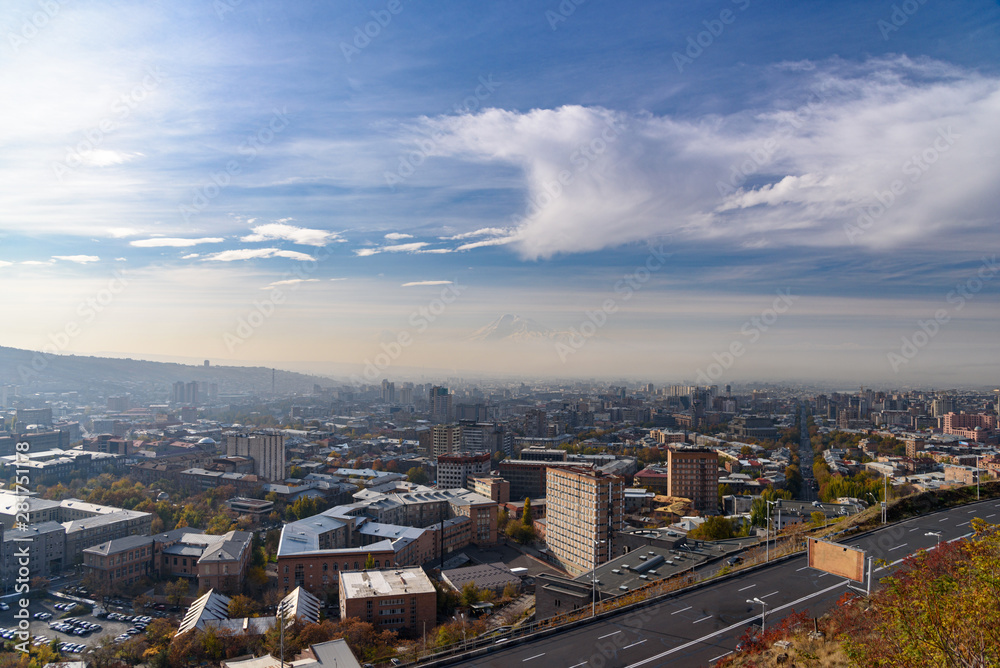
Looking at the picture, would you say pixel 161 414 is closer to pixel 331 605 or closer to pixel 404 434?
pixel 404 434

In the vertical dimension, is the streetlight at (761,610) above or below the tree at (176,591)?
above

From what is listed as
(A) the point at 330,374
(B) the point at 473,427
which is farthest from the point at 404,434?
(A) the point at 330,374

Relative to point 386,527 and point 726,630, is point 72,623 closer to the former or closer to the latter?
point 386,527

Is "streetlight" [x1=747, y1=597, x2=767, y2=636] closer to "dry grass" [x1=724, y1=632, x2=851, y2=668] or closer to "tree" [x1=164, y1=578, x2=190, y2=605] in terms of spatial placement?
"dry grass" [x1=724, y1=632, x2=851, y2=668]

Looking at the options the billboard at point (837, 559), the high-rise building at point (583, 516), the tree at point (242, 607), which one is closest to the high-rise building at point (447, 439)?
the high-rise building at point (583, 516)

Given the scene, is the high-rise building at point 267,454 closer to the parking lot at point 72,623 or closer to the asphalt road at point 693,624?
the parking lot at point 72,623

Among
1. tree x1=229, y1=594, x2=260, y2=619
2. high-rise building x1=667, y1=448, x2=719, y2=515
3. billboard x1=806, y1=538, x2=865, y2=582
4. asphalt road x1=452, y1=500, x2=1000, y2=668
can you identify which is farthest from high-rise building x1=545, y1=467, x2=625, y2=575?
high-rise building x1=667, y1=448, x2=719, y2=515

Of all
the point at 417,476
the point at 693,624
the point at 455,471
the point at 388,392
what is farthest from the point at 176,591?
the point at 388,392
